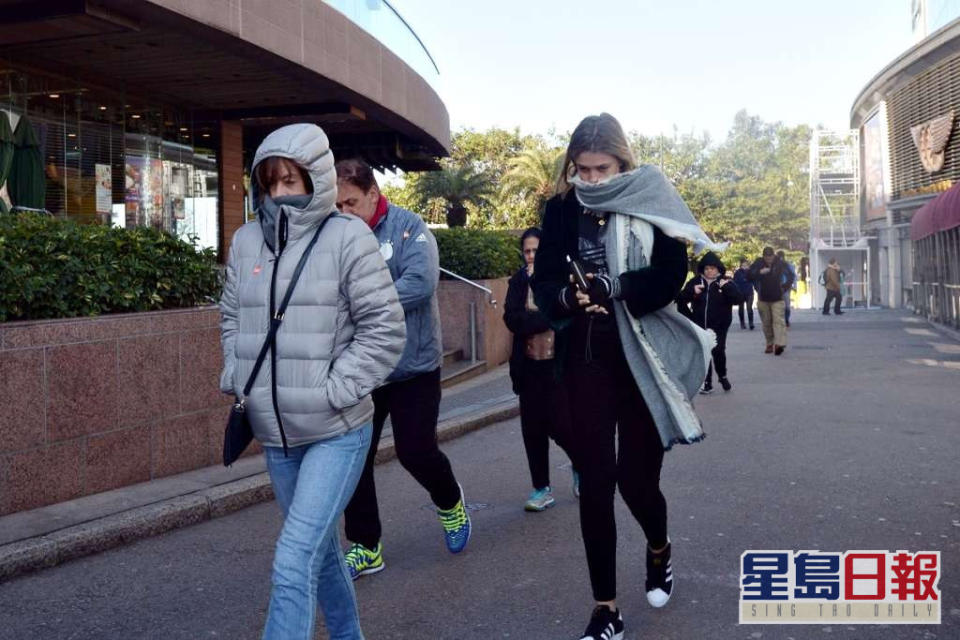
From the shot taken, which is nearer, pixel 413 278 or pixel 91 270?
pixel 413 278

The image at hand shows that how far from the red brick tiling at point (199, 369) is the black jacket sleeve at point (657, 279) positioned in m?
4.09

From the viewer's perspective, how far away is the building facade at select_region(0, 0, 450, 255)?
1162cm

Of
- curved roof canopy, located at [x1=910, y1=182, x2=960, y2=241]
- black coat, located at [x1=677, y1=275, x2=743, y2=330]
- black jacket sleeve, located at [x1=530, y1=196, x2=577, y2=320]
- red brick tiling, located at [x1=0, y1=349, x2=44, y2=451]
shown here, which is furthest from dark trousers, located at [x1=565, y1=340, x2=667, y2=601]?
curved roof canopy, located at [x1=910, y1=182, x2=960, y2=241]

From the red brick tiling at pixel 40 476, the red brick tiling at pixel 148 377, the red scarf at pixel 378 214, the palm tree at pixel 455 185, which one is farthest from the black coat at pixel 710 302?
the palm tree at pixel 455 185

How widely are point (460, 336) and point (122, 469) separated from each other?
787 cm

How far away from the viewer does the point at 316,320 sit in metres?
3.01

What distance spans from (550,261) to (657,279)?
41 cm

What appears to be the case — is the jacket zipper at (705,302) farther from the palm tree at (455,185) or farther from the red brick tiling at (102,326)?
the palm tree at (455,185)

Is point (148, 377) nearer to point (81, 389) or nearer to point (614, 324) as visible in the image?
point (81, 389)

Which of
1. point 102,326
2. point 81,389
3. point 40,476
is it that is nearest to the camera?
point 40,476

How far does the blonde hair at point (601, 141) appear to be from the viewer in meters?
3.70

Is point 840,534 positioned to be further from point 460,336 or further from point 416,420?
point 460,336

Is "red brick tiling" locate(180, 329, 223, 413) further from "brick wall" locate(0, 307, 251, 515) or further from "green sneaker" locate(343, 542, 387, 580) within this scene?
"green sneaker" locate(343, 542, 387, 580)

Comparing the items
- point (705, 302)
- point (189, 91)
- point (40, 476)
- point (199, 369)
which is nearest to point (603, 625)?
point (40, 476)
